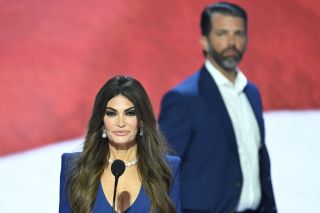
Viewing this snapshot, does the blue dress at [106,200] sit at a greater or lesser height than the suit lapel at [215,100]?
lesser

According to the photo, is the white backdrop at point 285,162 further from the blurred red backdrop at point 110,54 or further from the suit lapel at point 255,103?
the suit lapel at point 255,103

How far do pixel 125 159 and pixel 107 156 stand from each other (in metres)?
0.07

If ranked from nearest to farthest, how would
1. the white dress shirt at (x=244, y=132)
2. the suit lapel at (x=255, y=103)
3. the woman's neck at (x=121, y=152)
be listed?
the woman's neck at (x=121, y=152) → the white dress shirt at (x=244, y=132) → the suit lapel at (x=255, y=103)

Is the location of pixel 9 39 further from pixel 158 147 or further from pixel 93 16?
pixel 158 147

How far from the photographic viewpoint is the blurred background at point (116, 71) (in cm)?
481

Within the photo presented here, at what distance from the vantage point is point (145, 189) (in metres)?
3.21

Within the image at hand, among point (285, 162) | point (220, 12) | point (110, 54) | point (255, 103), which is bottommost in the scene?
point (285, 162)

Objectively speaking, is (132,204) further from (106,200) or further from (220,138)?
(220,138)

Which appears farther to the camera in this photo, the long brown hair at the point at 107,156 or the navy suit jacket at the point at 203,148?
the navy suit jacket at the point at 203,148

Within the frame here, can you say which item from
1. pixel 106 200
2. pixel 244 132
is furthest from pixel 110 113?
pixel 244 132

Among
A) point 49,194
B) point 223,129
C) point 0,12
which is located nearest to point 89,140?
point 223,129

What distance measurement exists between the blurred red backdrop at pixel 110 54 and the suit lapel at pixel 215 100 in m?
0.99

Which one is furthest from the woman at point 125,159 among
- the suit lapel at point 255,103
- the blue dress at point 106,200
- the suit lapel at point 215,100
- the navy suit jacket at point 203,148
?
the suit lapel at point 255,103

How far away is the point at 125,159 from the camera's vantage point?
327 cm
